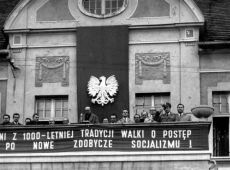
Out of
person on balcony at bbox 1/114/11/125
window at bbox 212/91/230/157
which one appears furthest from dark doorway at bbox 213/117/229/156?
person on balcony at bbox 1/114/11/125

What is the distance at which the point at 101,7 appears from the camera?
37.0m

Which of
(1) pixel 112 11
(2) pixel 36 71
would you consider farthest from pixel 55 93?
(1) pixel 112 11

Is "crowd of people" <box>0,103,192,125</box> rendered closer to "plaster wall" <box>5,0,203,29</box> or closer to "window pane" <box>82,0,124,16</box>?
"plaster wall" <box>5,0,203,29</box>

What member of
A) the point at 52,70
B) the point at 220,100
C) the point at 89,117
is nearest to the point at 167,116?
the point at 89,117

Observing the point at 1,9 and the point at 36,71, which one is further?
the point at 1,9

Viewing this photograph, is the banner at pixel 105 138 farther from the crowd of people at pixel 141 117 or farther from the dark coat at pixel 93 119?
the dark coat at pixel 93 119

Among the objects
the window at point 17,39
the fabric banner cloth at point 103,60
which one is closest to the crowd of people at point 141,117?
the fabric banner cloth at point 103,60

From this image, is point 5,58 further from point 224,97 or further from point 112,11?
point 224,97

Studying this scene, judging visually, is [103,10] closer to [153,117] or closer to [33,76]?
[33,76]

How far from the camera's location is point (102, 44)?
36.3m

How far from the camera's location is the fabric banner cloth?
35781 mm

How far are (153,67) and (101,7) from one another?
3.41m

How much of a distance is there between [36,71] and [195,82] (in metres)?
6.47

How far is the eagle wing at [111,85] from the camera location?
3581 centimetres
